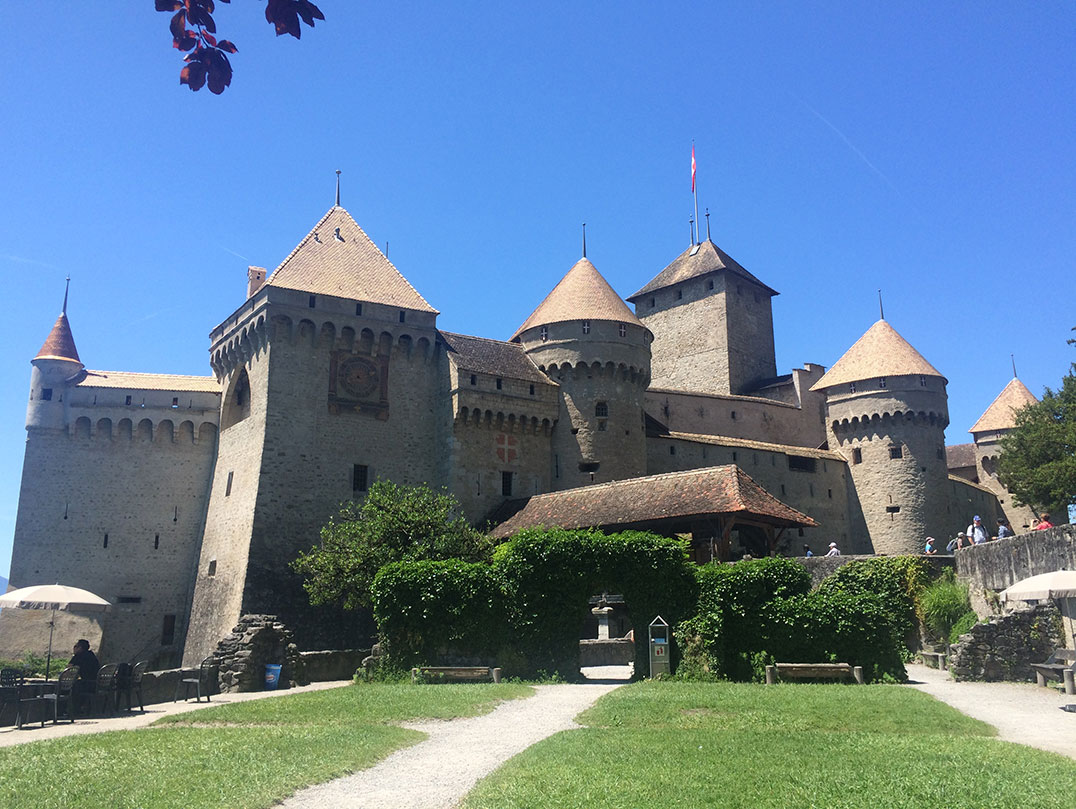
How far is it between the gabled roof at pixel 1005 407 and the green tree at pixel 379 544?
36.7 metres

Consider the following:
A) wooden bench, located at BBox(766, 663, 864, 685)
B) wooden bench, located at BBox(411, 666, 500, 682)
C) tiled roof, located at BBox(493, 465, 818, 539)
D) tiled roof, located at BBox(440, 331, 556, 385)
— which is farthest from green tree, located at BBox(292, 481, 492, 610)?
wooden bench, located at BBox(766, 663, 864, 685)

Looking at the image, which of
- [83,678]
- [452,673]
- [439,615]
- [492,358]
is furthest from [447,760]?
[492,358]

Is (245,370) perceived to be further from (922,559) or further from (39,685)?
(922,559)

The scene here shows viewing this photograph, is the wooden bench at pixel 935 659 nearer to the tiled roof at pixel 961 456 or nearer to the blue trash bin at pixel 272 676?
the blue trash bin at pixel 272 676

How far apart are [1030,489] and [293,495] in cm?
3273

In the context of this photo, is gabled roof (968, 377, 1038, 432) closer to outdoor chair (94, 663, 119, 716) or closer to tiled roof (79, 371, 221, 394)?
tiled roof (79, 371, 221, 394)

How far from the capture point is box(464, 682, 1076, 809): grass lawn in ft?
28.4

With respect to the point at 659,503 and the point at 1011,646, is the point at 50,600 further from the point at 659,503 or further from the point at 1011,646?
the point at 1011,646

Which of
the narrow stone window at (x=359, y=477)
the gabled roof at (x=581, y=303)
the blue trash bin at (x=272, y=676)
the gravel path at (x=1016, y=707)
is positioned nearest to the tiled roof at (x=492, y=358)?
the gabled roof at (x=581, y=303)

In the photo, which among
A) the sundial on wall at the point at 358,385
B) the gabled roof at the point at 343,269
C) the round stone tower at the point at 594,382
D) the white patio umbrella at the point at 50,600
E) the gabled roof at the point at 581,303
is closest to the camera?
the white patio umbrella at the point at 50,600

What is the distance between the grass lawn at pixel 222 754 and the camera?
890cm

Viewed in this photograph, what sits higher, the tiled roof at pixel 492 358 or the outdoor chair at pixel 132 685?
the tiled roof at pixel 492 358

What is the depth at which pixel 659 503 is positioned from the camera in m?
29.2

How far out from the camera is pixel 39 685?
1670 cm
